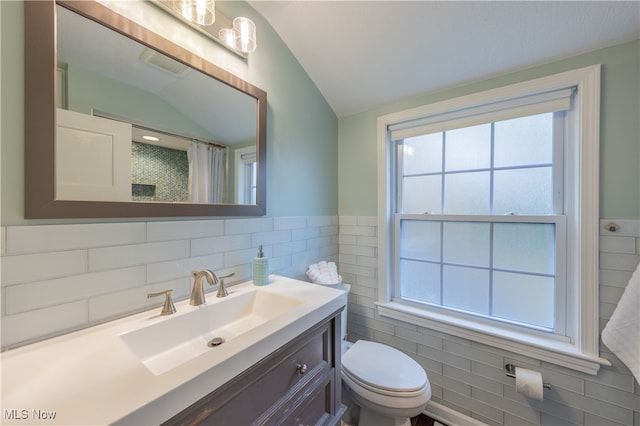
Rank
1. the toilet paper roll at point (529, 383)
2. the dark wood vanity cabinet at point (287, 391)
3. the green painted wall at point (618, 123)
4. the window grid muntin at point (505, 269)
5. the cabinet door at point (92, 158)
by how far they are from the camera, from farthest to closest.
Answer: the window grid muntin at point (505, 269) < the toilet paper roll at point (529, 383) < the green painted wall at point (618, 123) < the cabinet door at point (92, 158) < the dark wood vanity cabinet at point (287, 391)

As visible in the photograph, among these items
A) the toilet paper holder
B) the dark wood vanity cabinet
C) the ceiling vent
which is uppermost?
the ceiling vent

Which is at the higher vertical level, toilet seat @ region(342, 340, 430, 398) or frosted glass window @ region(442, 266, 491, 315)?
frosted glass window @ region(442, 266, 491, 315)

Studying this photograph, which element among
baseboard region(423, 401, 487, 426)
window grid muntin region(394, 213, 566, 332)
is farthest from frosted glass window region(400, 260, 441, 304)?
baseboard region(423, 401, 487, 426)

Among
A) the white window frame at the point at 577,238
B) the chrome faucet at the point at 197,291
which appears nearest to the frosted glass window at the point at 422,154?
the white window frame at the point at 577,238

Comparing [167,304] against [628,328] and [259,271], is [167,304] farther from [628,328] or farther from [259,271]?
[628,328]

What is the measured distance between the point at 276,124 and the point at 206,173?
0.52 m

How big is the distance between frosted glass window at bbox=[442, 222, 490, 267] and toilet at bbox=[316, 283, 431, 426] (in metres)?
0.69

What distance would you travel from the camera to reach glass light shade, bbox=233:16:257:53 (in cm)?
110

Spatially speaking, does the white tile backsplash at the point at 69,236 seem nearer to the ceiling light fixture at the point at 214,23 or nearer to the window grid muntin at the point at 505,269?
the ceiling light fixture at the point at 214,23

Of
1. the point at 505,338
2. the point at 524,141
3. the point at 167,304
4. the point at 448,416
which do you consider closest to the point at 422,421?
the point at 448,416

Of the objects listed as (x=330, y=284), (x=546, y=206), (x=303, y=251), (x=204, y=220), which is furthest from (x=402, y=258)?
(x=204, y=220)

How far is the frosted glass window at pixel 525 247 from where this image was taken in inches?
51.3

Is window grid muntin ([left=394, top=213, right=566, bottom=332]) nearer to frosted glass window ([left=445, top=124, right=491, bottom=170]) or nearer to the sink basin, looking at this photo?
frosted glass window ([left=445, top=124, right=491, bottom=170])

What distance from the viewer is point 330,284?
1.46 meters
